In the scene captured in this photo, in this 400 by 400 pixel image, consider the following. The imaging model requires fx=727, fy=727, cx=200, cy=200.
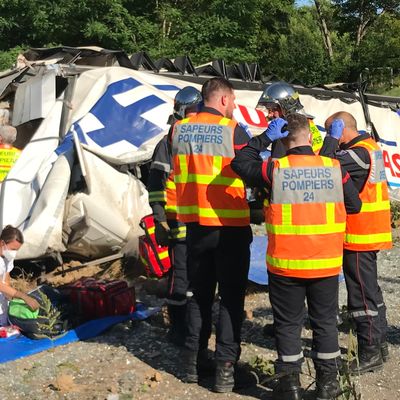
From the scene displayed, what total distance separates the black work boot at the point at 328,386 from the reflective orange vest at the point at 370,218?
104 centimetres

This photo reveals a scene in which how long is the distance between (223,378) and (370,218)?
152cm

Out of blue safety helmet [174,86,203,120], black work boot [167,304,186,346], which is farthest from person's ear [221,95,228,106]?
black work boot [167,304,186,346]

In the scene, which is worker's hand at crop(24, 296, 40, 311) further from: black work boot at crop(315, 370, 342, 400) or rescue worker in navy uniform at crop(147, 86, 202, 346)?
black work boot at crop(315, 370, 342, 400)

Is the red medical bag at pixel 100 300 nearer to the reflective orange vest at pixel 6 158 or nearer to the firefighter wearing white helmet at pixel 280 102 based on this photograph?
the firefighter wearing white helmet at pixel 280 102

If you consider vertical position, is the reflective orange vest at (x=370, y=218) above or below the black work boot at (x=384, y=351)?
above

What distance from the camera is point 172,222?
5.78 meters

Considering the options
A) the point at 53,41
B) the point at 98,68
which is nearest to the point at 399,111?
the point at 98,68

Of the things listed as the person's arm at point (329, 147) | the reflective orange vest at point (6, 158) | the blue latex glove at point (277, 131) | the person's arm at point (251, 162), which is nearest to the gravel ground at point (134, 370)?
the person's arm at point (251, 162)

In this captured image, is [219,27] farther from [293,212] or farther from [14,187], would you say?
[293,212]

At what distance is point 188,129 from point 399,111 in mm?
9770

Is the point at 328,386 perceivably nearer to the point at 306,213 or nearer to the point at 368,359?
the point at 368,359

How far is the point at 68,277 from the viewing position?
8.22m

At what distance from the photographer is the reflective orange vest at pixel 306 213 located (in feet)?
14.1

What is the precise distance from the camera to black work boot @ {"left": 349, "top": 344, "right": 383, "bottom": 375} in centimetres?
512
